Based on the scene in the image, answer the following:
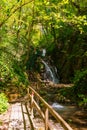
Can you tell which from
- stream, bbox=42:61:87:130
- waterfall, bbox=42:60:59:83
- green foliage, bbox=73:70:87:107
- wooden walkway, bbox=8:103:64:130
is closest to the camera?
wooden walkway, bbox=8:103:64:130

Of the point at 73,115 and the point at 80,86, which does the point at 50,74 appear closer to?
the point at 80,86

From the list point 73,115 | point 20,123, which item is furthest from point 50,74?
point 20,123

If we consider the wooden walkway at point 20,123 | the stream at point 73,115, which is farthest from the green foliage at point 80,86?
the wooden walkway at point 20,123

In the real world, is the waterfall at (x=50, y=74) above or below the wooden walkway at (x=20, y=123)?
below

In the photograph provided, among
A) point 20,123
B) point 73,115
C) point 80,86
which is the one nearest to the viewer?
point 20,123

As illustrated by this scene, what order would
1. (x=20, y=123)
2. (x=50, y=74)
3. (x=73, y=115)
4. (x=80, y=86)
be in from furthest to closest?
(x=50, y=74), (x=80, y=86), (x=73, y=115), (x=20, y=123)

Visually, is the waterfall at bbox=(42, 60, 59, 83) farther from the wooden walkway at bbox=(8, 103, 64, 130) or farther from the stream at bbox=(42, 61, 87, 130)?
the wooden walkway at bbox=(8, 103, 64, 130)

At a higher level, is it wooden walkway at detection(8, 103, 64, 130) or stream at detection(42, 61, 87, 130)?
wooden walkway at detection(8, 103, 64, 130)

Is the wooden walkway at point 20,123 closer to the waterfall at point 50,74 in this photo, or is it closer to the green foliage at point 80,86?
the green foliage at point 80,86

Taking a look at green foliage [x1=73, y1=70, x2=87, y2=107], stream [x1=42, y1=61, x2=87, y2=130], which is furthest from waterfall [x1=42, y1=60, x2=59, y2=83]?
stream [x1=42, y1=61, x2=87, y2=130]

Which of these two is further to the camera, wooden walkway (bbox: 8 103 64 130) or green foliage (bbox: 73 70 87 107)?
green foliage (bbox: 73 70 87 107)

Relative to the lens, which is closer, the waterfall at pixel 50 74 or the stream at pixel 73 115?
the stream at pixel 73 115

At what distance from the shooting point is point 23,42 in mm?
34500

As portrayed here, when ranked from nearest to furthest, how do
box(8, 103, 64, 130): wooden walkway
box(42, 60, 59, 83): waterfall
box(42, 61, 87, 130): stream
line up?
1. box(8, 103, 64, 130): wooden walkway
2. box(42, 61, 87, 130): stream
3. box(42, 60, 59, 83): waterfall
